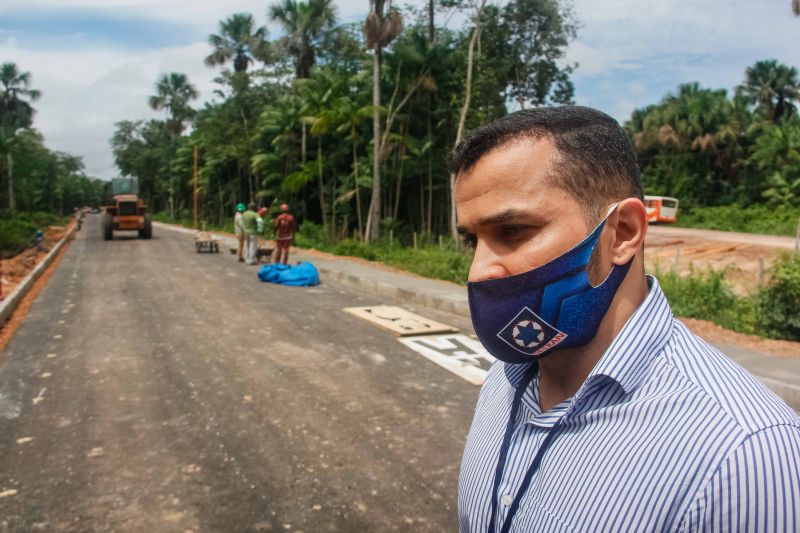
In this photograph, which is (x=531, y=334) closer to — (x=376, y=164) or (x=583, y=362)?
(x=583, y=362)

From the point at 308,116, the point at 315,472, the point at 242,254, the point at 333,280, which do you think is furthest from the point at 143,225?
the point at 315,472

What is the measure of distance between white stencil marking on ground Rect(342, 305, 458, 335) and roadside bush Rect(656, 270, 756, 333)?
13.0 ft

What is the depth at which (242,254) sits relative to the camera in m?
19.4

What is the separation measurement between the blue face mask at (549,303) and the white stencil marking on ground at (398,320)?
711 centimetres

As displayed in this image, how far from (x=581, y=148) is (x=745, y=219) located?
39.0m

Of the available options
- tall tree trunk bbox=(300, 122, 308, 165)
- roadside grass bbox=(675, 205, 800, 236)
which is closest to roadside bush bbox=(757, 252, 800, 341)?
tall tree trunk bbox=(300, 122, 308, 165)

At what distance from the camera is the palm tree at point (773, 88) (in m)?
41.7

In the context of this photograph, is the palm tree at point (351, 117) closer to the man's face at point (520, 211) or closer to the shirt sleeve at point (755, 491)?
the man's face at point (520, 211)

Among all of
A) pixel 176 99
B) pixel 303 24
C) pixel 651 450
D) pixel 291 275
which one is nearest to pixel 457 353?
pixel 651 450

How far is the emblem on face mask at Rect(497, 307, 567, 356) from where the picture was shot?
1420mm

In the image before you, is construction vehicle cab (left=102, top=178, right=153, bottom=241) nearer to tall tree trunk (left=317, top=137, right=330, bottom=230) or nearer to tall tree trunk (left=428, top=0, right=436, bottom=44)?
tall tree trunk (left=317, top=137, right=330, bottom=230)

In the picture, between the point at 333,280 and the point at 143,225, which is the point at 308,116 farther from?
the point at 333,280

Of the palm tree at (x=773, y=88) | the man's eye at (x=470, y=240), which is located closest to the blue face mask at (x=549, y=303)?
the man's eye at (x=470, y=240)

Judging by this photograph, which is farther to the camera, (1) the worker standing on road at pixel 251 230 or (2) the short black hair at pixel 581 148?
(1) the worker standing on road at pixel 251 230
